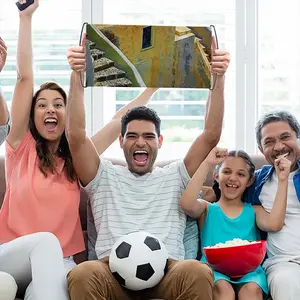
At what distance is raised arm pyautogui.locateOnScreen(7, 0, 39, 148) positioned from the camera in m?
2.74

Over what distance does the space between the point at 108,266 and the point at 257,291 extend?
564 millimetres

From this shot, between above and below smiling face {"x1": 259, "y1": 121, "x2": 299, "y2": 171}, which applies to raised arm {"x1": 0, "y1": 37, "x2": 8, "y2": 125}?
above

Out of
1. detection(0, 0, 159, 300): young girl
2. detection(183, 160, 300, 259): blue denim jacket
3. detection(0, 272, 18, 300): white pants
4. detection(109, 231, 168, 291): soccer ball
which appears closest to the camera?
detection(0, 272, 18, 300): white pants

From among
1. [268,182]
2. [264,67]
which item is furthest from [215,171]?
[264,67]

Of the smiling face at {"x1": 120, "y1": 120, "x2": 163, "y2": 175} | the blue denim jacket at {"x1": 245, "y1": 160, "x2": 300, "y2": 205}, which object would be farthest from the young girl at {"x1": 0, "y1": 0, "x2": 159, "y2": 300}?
the blue denim jacket at {"x1": 245, "y1": 160, "x2": 300, "y2": 205}

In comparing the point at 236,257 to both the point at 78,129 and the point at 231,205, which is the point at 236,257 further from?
the point at 78,129

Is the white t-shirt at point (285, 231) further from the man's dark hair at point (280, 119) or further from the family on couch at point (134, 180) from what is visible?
the man's dark hair at point (280, 119)

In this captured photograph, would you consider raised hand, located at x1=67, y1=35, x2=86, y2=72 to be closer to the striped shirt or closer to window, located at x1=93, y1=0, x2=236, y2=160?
the striped shirt

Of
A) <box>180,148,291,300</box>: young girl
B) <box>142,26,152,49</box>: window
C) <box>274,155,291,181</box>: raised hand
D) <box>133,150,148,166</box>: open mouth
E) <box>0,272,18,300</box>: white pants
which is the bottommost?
<box>0,272,18,300</box>: white pants

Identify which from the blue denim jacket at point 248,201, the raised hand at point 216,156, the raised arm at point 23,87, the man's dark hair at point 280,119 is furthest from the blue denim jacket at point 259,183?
the raised arm at point 23,87

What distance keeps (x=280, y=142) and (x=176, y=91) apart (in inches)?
42.2

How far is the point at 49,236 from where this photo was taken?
2.37 m

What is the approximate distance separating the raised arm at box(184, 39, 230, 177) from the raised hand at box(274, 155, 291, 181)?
269mm

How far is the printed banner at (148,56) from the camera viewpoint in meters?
2.52
